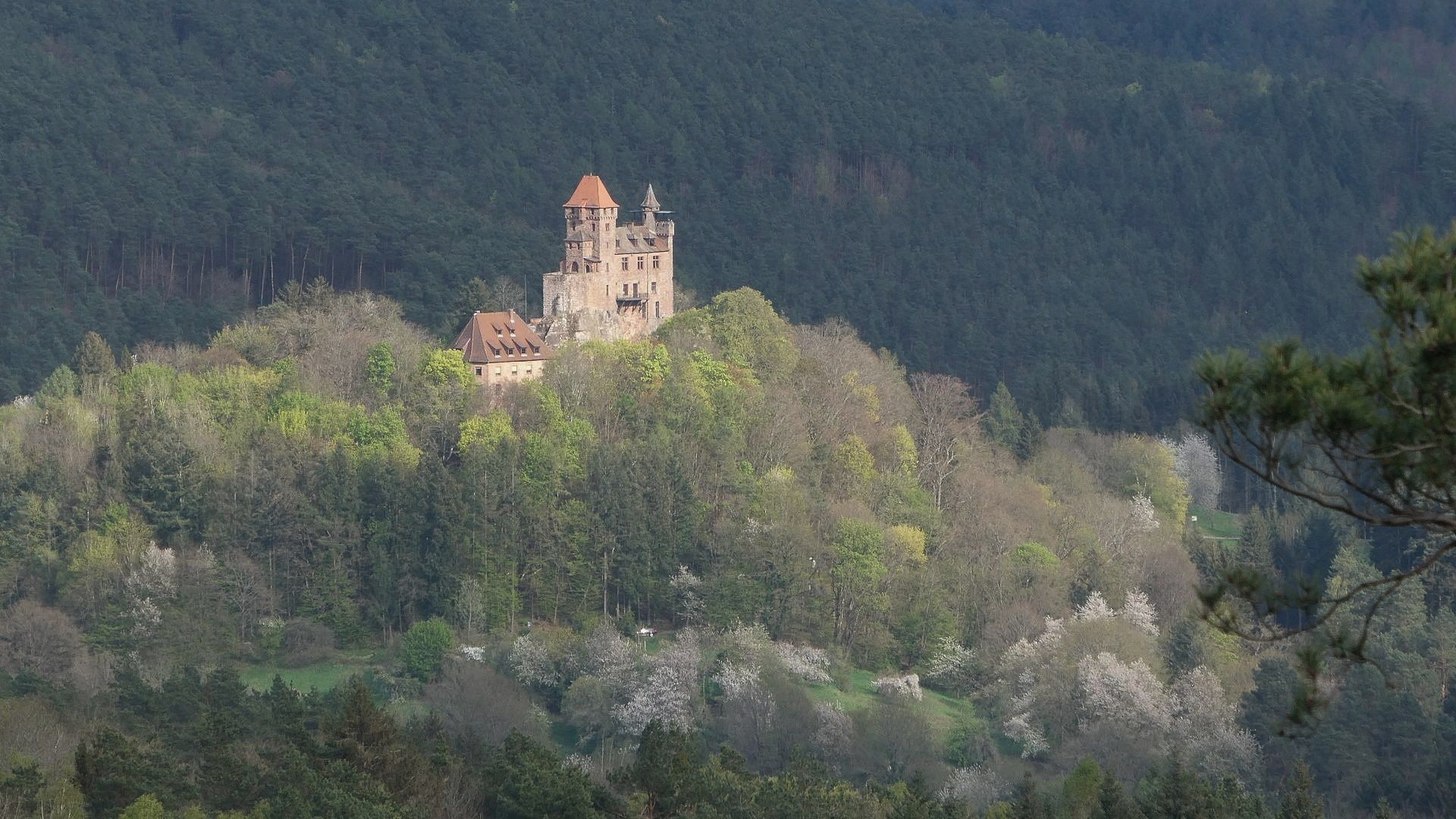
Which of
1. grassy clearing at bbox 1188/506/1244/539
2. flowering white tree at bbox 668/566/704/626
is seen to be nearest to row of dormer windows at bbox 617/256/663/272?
flowering white tree at bbox 668/566/704/626

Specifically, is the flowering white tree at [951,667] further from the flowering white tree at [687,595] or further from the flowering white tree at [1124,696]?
the flowering white tree at [687,595]

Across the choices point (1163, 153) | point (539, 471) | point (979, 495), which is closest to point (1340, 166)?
point (1163, 153)

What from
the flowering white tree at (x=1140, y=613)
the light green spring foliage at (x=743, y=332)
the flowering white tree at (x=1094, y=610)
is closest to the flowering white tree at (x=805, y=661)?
the flowering white tree at (x=1094, y=610)

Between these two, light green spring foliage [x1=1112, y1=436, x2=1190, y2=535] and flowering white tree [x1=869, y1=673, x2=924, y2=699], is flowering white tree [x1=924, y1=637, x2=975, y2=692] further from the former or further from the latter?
light green spring foliage [x1=1112, y1=436, x2=1190, y2=535]

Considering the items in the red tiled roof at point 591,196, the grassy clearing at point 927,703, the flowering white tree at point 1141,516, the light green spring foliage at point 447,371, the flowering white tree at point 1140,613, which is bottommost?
the grassy clearing at point 927,703

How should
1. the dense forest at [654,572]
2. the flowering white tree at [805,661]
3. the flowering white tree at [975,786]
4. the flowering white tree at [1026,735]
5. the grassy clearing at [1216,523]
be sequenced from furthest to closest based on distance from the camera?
the grassy clearing at [1216,523], the flowering white tree at [805,661], the flowering white tree at [1026,735], the dense forest at [654,572], the flowering white tree at [975,786]

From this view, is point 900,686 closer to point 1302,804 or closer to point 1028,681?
point 1028,681

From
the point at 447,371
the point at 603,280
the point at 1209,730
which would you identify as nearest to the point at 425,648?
the point at 447,371

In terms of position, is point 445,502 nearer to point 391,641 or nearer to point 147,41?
point 391,641
